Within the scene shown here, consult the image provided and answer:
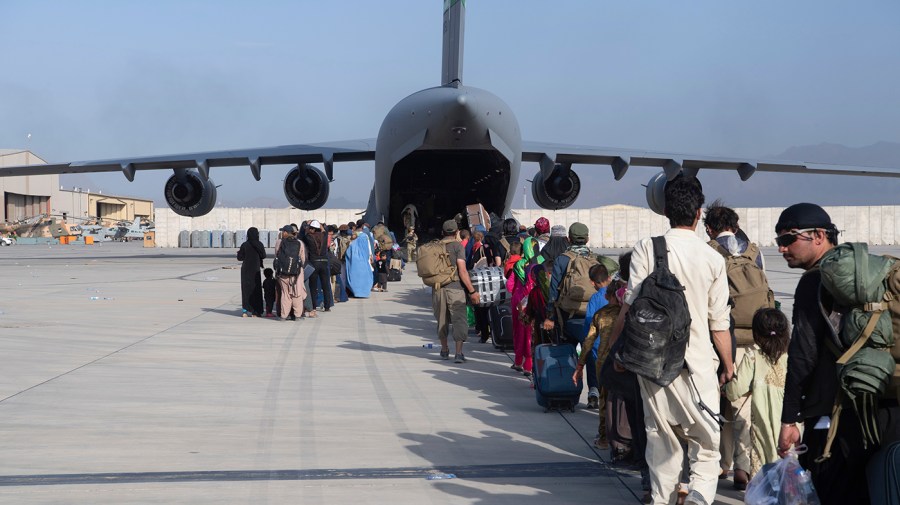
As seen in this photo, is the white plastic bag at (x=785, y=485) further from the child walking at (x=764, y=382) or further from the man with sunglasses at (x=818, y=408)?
the child walking at (x=764, y=382)

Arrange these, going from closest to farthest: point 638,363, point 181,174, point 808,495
→ 1. point 808,495
2. point 638,363
3. point 181,174

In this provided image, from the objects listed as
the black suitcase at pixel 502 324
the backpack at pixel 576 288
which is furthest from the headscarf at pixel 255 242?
the backpack at pixel 576 288

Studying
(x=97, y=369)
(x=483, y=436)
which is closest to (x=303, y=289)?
(x=97, y=369)

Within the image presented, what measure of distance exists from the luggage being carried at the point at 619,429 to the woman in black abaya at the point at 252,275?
29.7 ft

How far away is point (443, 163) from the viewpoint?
20500mm

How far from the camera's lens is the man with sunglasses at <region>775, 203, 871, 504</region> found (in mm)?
3369

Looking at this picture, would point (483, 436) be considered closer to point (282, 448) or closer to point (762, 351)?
point (282, 448)

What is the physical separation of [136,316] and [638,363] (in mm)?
10722

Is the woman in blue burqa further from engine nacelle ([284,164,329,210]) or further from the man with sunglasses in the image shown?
the man with sunglasses

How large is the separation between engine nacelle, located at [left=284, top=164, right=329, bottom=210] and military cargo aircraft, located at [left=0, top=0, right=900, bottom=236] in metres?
0.03

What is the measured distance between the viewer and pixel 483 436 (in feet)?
19.9

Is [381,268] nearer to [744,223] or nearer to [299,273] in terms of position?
[299,273]

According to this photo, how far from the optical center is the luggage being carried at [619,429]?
5.05 m

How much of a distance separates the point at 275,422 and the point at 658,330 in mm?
3404
